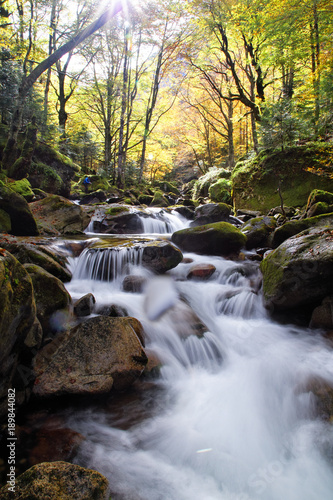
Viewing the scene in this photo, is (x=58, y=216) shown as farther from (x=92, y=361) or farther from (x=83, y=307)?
(x=92, y=361)

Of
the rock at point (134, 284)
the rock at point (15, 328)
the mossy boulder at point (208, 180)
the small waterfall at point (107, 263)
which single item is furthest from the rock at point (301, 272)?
the mossy boulder at point (208, 180)

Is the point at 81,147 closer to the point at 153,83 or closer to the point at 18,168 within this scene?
the point at 153,83

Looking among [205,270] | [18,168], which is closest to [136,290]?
[205,270]

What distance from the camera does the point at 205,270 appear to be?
6785 millimetres

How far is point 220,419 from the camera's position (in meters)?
2.96

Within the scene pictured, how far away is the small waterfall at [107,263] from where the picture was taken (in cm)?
647

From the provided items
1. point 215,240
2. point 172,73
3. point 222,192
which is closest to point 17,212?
point 215,240

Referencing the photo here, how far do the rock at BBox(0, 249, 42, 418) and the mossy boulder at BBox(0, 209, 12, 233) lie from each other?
6.06 metres

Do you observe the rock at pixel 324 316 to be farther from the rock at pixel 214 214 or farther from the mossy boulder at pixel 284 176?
the rock at pixel 214 214

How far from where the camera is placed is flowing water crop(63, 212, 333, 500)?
87.7 inches

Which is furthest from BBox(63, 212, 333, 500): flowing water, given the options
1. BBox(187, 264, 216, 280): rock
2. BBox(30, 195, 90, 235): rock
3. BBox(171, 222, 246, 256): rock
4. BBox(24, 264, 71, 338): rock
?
BBox(30, 195, 90, 235): rock

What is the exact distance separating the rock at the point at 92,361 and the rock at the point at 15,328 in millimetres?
265

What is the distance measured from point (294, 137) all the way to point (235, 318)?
315 inches

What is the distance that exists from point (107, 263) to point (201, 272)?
255cm
